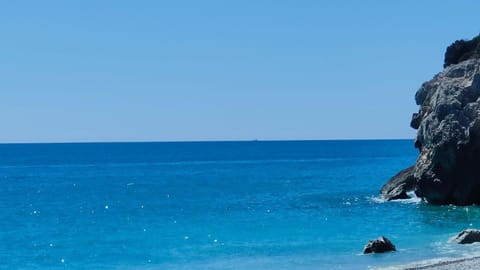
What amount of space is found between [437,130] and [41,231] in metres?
37.0

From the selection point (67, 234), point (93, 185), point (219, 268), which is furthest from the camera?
point (93, 185)

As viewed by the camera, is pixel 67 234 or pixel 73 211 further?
pixel 73 211

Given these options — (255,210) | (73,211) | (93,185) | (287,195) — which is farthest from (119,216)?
(93,185)

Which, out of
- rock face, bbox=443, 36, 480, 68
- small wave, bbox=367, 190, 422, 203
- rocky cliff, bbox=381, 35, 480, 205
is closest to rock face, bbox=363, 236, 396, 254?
rocky cliff, bbox=381, 35, 480, 205

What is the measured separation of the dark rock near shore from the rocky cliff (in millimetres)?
4975

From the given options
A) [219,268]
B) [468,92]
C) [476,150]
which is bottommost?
[219,268]

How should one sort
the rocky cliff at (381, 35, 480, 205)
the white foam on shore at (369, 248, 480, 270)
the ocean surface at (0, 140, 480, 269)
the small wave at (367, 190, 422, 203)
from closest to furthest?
the white foam on shore at (369, 248, 480, 270), the ocean surface at (0, 140, 480, 269), the rocky cliff at (381, 35, 480, 205), the small wave at (367, 190, 422, 203)

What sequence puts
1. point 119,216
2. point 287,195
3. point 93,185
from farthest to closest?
point 93,185 → point 287,195 → point 119,216

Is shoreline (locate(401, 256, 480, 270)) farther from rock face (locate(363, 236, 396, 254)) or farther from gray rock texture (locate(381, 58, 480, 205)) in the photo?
gray rock texture (locate(381, 58, 480, 205))

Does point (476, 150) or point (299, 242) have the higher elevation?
point (476, 150)

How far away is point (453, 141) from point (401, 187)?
549 inches

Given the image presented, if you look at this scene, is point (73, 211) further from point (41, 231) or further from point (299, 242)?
point (299, 242)

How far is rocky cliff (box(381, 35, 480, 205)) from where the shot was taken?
68.8 metres

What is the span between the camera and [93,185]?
409 feet
